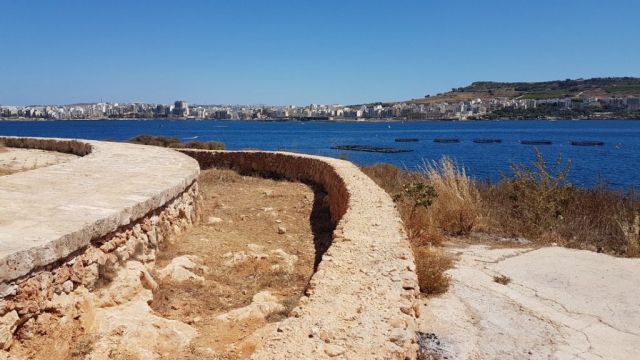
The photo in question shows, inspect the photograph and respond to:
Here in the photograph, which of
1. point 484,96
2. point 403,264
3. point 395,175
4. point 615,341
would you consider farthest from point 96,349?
point 484,96

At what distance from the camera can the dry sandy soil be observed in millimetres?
10445

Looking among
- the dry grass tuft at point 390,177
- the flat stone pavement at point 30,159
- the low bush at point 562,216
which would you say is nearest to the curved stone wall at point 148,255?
the low bush at point 562,216

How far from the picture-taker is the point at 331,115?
488ft

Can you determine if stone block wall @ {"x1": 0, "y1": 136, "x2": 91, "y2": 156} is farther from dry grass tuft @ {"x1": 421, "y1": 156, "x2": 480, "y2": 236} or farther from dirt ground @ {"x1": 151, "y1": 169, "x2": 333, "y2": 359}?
dry grass tuft @ {"x1": 421, "y1": 156, "x2": 480, "y2": 236}

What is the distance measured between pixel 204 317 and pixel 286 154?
339 inches

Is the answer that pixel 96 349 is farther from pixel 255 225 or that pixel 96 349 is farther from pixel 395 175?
pixel 395 175

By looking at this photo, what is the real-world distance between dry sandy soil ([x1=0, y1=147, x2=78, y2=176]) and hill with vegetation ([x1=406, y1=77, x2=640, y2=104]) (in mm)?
120302

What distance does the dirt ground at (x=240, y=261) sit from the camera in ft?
12.3

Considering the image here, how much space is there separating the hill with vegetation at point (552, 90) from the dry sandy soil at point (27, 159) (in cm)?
12030

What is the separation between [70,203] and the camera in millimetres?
4371

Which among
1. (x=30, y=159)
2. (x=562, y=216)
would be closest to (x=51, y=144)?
(x=30, y=159)

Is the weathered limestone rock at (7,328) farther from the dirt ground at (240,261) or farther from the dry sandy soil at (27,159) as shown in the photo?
the dry sandy soil at (27,159)

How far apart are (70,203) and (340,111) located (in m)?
144

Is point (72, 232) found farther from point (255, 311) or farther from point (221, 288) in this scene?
point (221, 288)
